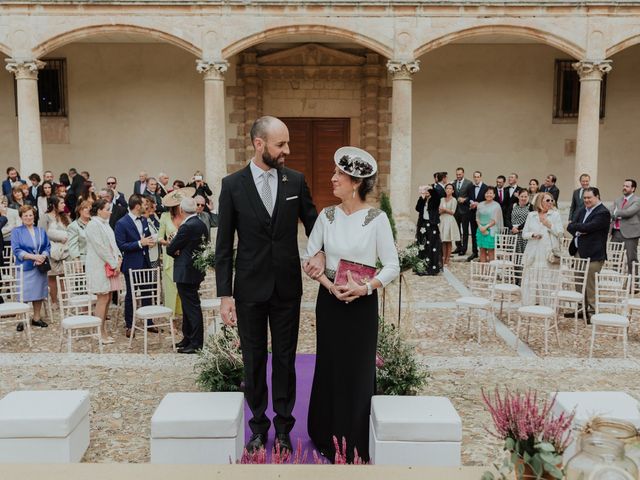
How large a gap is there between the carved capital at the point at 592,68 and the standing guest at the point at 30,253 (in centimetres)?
1086

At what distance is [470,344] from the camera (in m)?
7.53

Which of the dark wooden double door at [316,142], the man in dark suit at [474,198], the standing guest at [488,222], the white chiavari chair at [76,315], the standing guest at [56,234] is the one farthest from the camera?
the dark wooden double door at [316,142]

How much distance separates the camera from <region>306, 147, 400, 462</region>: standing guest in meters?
3.77

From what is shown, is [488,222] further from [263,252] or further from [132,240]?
[263,252]

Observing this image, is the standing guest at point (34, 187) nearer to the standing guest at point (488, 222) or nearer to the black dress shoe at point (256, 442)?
the standing guest at point (488, 222)

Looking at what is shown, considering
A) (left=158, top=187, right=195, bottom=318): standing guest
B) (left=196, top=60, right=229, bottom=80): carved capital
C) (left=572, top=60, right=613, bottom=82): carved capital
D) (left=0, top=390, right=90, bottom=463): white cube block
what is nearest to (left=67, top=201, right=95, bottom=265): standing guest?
(left=158, top=187, right=195, bottom=318): standing guest

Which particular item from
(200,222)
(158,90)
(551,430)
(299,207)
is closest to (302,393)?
(299,207)

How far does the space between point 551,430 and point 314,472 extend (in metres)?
0.77

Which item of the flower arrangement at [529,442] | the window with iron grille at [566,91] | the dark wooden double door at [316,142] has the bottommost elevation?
the flower arrangement at [529,442]

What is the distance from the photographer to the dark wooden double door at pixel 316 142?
17.1 m

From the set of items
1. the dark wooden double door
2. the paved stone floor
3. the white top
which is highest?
the dark wooden double door

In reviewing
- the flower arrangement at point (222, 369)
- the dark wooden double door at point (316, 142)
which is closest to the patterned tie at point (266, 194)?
the flower arrangement at point (222, 369)

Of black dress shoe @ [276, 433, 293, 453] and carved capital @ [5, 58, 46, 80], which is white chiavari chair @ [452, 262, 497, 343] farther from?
carved capital @ [5, 58, 46, 80]

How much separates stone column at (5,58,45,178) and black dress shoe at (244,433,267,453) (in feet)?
36.7
